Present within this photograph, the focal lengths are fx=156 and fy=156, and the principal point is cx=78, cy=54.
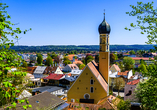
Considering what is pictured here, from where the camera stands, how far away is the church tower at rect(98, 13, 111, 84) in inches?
941

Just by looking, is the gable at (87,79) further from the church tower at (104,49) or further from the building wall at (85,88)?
the church tower at (104,49)

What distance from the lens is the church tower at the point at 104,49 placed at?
23891mm

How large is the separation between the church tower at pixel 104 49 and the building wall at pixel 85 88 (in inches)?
133

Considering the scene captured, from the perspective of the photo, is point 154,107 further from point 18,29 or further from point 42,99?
point 42,99

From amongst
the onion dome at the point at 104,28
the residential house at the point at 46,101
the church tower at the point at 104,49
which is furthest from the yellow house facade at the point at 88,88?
the residential house at the point at 46,101

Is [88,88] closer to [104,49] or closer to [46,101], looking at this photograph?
[104,49]

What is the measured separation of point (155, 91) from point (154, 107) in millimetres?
587

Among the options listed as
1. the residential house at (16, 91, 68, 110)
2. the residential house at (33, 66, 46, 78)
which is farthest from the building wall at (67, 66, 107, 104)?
the residential house at (33, 66, 46, 78)

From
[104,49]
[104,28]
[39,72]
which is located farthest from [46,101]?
[39,72]

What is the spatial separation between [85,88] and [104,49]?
673 cm

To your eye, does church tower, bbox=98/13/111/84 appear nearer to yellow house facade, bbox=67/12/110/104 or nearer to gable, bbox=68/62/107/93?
yellow house facade, bbox=67/12/110/104

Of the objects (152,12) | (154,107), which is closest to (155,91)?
(154,107)

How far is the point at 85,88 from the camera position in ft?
70.4

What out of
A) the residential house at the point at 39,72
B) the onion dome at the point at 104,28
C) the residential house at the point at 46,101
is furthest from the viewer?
the residential house at the point at 39,72
